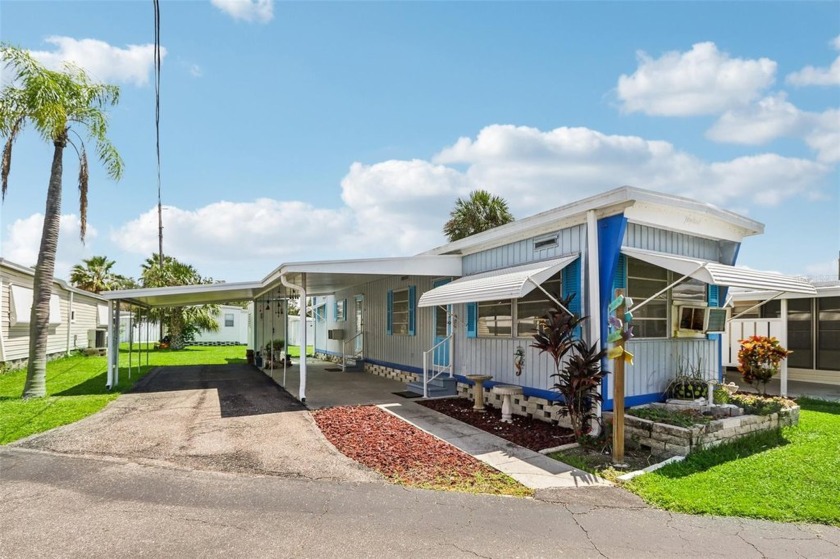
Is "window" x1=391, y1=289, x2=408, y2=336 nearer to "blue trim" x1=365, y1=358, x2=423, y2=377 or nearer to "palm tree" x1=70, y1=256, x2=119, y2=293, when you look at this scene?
"blue trim" x1=365, y1=358, x2=423, y2=377

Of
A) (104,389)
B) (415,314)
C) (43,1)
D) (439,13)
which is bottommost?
(104,389)

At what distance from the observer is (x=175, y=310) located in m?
25.0

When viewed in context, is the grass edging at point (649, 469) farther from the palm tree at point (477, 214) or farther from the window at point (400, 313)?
the palm tree at point (477, 214)

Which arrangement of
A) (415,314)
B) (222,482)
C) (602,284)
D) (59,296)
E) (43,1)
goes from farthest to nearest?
(59,296), (415,314), (43,1), (602,284), (222,482)

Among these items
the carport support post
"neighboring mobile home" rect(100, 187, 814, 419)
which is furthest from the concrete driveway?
"neighboring mobile home" rect(100, 187, 814, 419)

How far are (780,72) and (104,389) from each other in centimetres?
1574

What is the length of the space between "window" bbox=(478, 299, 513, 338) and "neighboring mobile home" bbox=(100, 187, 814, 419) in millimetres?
22

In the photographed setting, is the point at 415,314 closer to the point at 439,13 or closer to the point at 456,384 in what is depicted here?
the point at 456,384

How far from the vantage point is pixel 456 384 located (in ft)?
33.4

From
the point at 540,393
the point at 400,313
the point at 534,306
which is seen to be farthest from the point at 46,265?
the point at 540,393

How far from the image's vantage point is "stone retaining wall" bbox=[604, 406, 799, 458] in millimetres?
5691

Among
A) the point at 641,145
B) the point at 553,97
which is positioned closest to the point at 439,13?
the point at 553,97

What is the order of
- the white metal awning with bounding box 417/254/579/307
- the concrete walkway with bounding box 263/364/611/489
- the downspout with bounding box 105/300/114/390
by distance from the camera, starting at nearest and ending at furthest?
the concrete walkway with bounding box 263/364/611/489 → the white metal awning with bounding box 417/254/579/307 → the downspout with bounding box 105/300/114/390

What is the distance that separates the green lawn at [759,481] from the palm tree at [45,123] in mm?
11518
